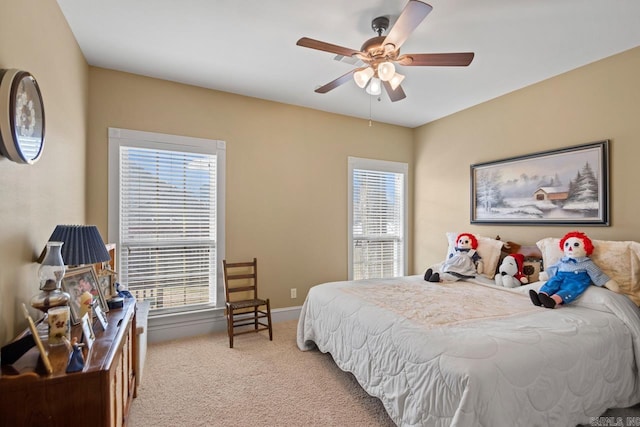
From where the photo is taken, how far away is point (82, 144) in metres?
2.82

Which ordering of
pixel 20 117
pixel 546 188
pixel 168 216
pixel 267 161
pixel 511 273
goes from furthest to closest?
pixel 267 161, pixel 168 216, pixel 546 188, pixel 511 273, pixel 20 117

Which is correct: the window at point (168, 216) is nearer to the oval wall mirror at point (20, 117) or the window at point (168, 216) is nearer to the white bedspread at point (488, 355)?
the oval wall mirror at point (20, 117)

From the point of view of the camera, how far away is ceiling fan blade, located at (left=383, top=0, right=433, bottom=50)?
5.23 feet

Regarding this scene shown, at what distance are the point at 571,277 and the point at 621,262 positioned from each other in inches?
14.9

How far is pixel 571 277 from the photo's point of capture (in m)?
2.48

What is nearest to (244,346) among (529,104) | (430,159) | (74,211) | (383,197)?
(74,211)

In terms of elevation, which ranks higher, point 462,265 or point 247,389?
point 462,265

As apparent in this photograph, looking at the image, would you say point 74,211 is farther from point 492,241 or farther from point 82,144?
point 492,241

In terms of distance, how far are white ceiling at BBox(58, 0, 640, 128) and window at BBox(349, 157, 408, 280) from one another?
1.38 metres

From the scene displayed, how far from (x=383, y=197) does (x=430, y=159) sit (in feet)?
2.91

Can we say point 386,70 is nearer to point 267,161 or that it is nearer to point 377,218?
point 267,161

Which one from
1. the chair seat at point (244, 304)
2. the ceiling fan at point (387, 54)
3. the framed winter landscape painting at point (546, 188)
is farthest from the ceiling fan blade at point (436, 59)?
the chair seat at point (244, 304)

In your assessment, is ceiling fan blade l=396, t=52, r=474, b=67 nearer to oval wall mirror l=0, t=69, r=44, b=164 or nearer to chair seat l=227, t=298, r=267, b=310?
oval wall mirror l=0, t=69, r=44, b=164

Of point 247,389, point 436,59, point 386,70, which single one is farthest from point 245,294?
point 436,59
